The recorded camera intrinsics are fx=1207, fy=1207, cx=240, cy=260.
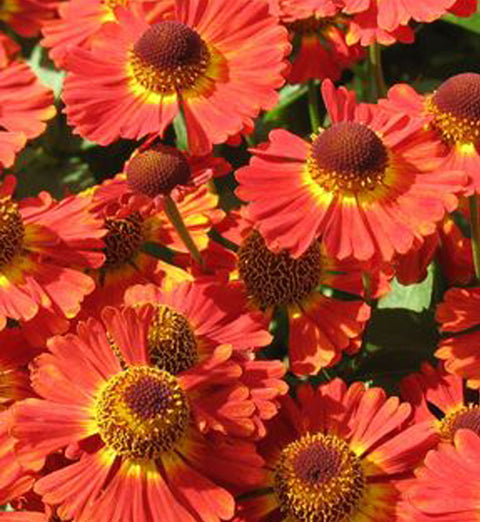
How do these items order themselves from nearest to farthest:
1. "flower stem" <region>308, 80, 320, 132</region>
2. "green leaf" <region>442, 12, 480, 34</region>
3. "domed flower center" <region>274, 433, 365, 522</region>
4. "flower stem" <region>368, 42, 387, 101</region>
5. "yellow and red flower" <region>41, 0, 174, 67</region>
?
1. "domed flower center" <region>274, 433, 365, 522</region>
2. "flower stem" <region>368, 42, 387, 101</region>
3. "flower stem" <region>308, 80, 320, 132</region>
4. "yellow and red flower" <region>41, 0, 174, 67</region>
5. "green leaf" <region>442, 12, 480, 34</region>

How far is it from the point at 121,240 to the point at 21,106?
301 millimetres

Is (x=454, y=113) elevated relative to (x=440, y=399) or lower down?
elevated

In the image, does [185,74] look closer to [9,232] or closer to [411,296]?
[9,232]

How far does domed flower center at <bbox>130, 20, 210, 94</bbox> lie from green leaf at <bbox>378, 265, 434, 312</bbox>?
48 centimetres

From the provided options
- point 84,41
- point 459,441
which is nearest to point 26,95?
point 84,41

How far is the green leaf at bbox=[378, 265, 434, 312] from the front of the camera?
1.98 m

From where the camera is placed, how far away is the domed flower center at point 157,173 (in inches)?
65.1

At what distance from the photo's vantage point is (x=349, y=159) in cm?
162

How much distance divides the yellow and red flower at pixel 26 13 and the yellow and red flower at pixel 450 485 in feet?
4.86

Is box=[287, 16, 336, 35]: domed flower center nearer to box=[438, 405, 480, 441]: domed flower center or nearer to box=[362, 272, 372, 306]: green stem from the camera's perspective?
box=[362, 272, 372, 306]: green stem

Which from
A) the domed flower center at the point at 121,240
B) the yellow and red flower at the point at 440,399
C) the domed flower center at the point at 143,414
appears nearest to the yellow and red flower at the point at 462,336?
the yellow and red flower at the point at 440,399

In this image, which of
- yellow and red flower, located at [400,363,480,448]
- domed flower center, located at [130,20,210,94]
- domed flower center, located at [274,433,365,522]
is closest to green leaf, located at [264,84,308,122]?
domed flower center, located at [130,20,210,94]

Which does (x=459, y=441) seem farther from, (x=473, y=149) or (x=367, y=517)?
(x=473, y=149)

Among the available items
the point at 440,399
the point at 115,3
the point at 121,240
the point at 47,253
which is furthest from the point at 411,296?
the point at 115,3
